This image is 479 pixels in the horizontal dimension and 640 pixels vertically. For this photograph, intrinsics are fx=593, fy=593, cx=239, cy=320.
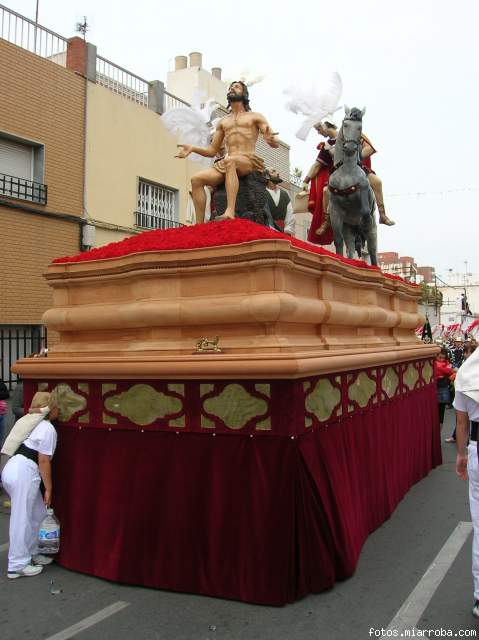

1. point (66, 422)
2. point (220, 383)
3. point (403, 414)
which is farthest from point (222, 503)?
point (403, 414)

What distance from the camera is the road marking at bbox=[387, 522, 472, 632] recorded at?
363 centimetres

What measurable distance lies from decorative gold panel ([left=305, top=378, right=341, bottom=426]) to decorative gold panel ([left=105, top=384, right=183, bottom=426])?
3.04 ft

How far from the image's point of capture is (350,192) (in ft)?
22.9

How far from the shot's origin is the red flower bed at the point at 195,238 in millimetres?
4293

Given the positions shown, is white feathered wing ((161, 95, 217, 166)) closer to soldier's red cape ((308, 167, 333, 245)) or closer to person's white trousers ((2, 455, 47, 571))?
soldier's red cape ((308, 167, 333, 245))

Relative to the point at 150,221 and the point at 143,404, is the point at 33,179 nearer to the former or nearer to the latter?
the point at 150,221

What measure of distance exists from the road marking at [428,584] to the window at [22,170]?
10.4 metres

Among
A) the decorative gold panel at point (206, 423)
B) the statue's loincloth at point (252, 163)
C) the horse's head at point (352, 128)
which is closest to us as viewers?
the decorative gold panel at point (206, 423)

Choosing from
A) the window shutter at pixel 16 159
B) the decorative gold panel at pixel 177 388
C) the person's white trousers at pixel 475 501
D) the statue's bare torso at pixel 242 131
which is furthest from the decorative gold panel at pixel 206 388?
the window shutter at pixel 16 159

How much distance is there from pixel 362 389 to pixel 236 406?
1.84 metres

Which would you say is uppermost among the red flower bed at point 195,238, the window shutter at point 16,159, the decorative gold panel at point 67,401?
the window shutter at point 16,159

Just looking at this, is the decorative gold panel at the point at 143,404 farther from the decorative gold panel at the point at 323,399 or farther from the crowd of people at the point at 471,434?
the crowd of people at the point at 471,434

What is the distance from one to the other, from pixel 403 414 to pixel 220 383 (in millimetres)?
3484

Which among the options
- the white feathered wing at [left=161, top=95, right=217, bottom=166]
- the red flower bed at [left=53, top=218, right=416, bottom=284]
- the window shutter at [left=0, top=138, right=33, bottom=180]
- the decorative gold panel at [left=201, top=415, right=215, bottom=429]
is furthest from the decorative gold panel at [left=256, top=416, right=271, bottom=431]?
the window shutter at [left=0, top=138, right=33, bottom=180]
